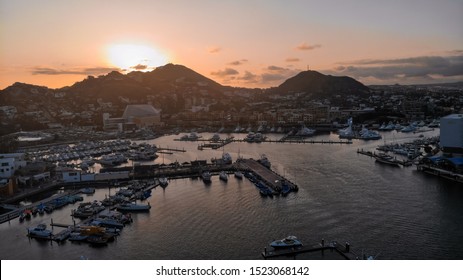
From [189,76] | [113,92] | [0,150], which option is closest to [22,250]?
[0,150]

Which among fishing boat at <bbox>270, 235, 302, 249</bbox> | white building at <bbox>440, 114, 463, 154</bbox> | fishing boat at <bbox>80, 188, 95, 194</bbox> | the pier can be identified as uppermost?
white building at <bbox>440, 114, 463, 154</bbox>

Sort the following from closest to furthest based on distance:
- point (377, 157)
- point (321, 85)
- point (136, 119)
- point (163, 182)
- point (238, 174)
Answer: point (163, 182)
point (238, 174)
point (377, 157)
point (136, 119)
point (321, 85)

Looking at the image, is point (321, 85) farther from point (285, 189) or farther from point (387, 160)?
point (285, 189)

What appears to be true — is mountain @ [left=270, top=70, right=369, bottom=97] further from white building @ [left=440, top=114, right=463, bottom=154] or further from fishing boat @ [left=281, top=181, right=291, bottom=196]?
fishing boat @ [left=281, top=181, right=291, bottom=196]

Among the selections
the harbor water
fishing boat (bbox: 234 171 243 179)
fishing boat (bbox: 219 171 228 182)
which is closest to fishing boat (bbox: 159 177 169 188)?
the harbor water

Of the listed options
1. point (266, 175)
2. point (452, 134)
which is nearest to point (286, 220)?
point (266, 175)
